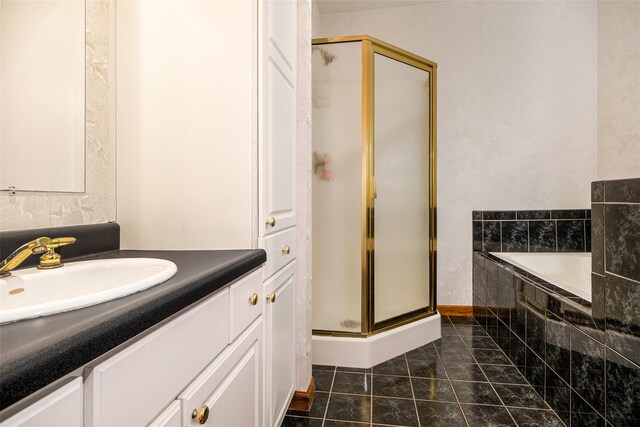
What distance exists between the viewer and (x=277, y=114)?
1420mm

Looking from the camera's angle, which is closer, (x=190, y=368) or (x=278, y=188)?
(x=190, y=368)

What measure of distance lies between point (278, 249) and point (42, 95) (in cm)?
88

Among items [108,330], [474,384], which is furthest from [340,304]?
[108,330]

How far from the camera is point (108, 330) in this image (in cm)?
50

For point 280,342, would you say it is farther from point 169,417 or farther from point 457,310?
point 457,310

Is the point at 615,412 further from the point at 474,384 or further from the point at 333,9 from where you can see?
the point at 333,9

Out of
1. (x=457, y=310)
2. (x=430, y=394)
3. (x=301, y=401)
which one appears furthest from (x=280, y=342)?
(x=457, y=310)

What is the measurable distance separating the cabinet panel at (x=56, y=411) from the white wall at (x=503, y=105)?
3126 mm

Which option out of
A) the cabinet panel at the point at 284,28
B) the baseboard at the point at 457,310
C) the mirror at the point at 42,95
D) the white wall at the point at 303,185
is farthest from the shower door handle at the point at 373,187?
the mirror at the point at 42,95

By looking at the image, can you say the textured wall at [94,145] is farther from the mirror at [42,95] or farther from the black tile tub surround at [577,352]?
the black tile tub surround at [577,352]

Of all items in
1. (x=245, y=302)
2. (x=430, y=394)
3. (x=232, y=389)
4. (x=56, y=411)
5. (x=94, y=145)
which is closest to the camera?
(x=56, y=411)

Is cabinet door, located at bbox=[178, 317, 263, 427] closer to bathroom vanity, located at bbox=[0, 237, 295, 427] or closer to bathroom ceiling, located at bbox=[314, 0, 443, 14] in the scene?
bathroom vanity, located at bbox=[0, 237, 295, 427]

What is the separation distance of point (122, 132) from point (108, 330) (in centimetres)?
99

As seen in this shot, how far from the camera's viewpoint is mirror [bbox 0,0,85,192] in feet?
3.06
